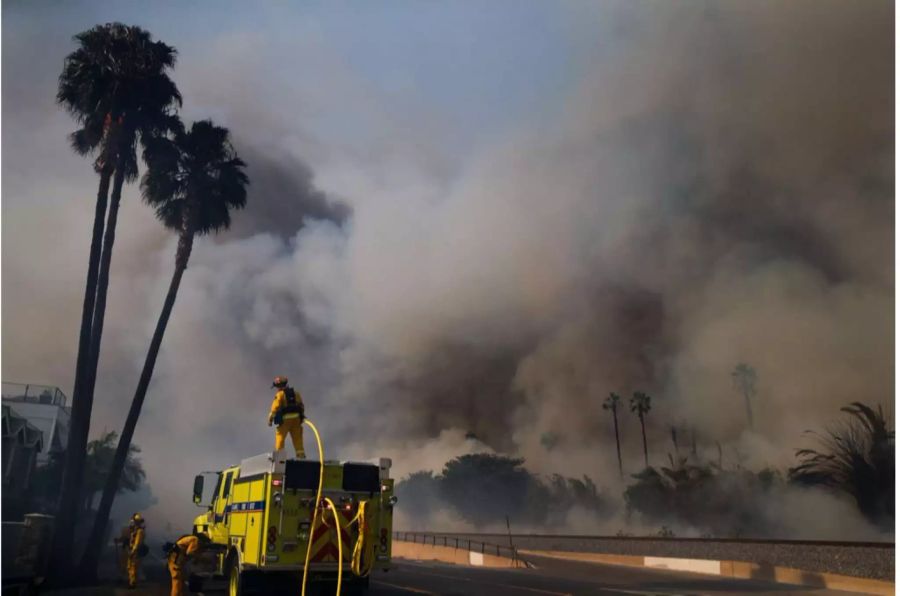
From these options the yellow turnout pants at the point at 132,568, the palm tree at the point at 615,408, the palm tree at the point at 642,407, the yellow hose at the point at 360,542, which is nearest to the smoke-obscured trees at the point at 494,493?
the palm tree at the point at 615,408

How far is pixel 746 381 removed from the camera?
3228 cm

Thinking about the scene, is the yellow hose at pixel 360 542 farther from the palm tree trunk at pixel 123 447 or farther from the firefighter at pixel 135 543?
the palm tree trunk at pixel 123 447

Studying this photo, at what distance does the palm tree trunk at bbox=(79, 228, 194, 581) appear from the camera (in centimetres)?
2016

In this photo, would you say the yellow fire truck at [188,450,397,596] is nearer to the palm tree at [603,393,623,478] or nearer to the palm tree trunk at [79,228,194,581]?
the palm tree trunk at [79,228,194,581]

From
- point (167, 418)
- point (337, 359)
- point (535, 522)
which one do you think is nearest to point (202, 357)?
point (167, 418)

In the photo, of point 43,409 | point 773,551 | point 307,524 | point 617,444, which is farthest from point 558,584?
point 617,444

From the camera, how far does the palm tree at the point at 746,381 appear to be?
105ft

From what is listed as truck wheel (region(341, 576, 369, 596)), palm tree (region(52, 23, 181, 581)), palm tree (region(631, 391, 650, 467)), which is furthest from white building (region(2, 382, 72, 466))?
palm tree (region(631, 391, 650, 467))

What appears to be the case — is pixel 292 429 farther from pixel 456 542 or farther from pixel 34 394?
pixel 456 542

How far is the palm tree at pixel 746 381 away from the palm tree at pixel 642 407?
12.9 feet

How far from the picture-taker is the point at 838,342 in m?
28.8

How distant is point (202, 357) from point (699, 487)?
23.2 meters

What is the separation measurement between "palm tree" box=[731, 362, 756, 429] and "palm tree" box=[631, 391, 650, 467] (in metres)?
3.94

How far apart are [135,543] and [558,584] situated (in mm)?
9081
